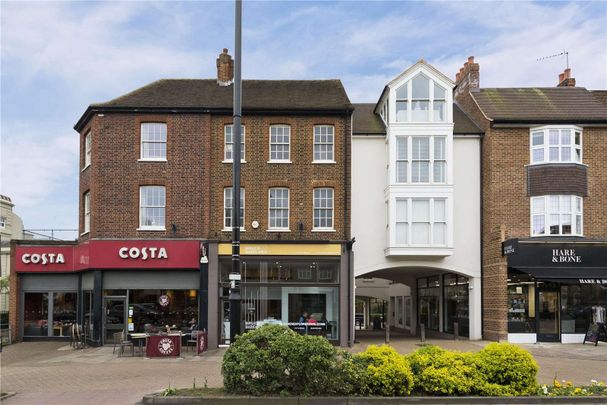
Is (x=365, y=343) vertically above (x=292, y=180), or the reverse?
(x=292, y=180)

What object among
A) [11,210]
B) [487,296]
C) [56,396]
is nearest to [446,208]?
[487,296]

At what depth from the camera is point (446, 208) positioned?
85.1 feet

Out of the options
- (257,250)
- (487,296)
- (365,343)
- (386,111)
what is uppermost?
(386,111)

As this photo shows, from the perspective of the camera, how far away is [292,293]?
25.4 metres

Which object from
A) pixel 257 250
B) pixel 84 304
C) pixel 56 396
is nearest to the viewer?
pixel 56 396

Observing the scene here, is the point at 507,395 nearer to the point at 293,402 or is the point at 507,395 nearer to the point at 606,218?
the point at 293,402

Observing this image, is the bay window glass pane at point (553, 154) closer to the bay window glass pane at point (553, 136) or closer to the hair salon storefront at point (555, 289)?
the bay window glass pane at point (553, 136)

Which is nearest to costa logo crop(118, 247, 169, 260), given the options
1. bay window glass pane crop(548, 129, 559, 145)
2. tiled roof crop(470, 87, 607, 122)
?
tiled roof crop(470, 87, 607, 122)

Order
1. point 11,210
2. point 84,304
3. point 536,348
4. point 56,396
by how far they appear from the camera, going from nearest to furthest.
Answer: point 56,396 < point 536,348 < point 84,304 < point 11,210

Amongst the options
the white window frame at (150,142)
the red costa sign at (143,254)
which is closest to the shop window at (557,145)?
the red costa sign at (143,254)

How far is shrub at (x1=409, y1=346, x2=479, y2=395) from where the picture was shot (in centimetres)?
1209

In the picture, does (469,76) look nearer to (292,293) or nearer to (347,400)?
(292,293)

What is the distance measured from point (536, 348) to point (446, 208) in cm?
646

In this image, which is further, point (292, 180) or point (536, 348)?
point (292, 180)
